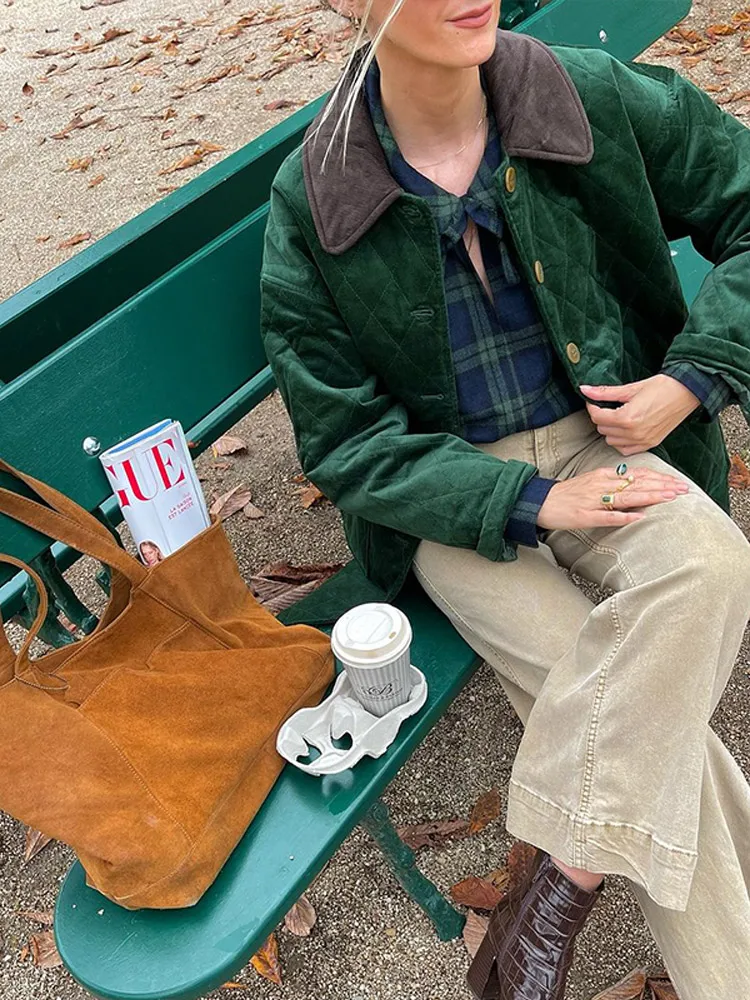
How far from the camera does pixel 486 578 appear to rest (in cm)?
205

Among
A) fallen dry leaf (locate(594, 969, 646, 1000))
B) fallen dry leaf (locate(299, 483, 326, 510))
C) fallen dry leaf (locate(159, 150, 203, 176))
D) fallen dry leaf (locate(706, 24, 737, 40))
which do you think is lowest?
fallen dry leaf (locate(594, 969, 646, 1000))

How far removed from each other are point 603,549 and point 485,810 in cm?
95

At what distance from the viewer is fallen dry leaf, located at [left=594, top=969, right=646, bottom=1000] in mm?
2184

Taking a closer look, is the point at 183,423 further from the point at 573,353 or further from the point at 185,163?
the point at 185,163

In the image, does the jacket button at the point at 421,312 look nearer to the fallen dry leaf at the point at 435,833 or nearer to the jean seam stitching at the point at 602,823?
the jean seam stitching at the point at 602,823

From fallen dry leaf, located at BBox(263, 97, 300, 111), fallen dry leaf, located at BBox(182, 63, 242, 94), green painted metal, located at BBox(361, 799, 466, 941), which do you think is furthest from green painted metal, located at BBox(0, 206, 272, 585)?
fallen dry leaf, located at BBox(182, 63, 242, 94)

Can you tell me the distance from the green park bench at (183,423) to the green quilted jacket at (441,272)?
11.5 inches

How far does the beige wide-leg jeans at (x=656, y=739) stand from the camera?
67.8 inches

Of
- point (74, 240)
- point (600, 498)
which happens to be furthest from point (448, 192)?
point (74, 240)

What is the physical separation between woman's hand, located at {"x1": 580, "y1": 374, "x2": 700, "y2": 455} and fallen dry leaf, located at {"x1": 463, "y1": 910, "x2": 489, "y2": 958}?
46.4 inches

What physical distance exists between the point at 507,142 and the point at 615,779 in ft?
4.12

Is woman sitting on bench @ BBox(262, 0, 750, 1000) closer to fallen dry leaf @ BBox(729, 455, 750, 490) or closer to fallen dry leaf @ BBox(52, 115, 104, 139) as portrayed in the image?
fallen dry leaf @ BBox(729, 455, 750, 490)

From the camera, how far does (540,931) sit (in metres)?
1.94

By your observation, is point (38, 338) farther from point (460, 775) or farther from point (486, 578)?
point (460, 775)
